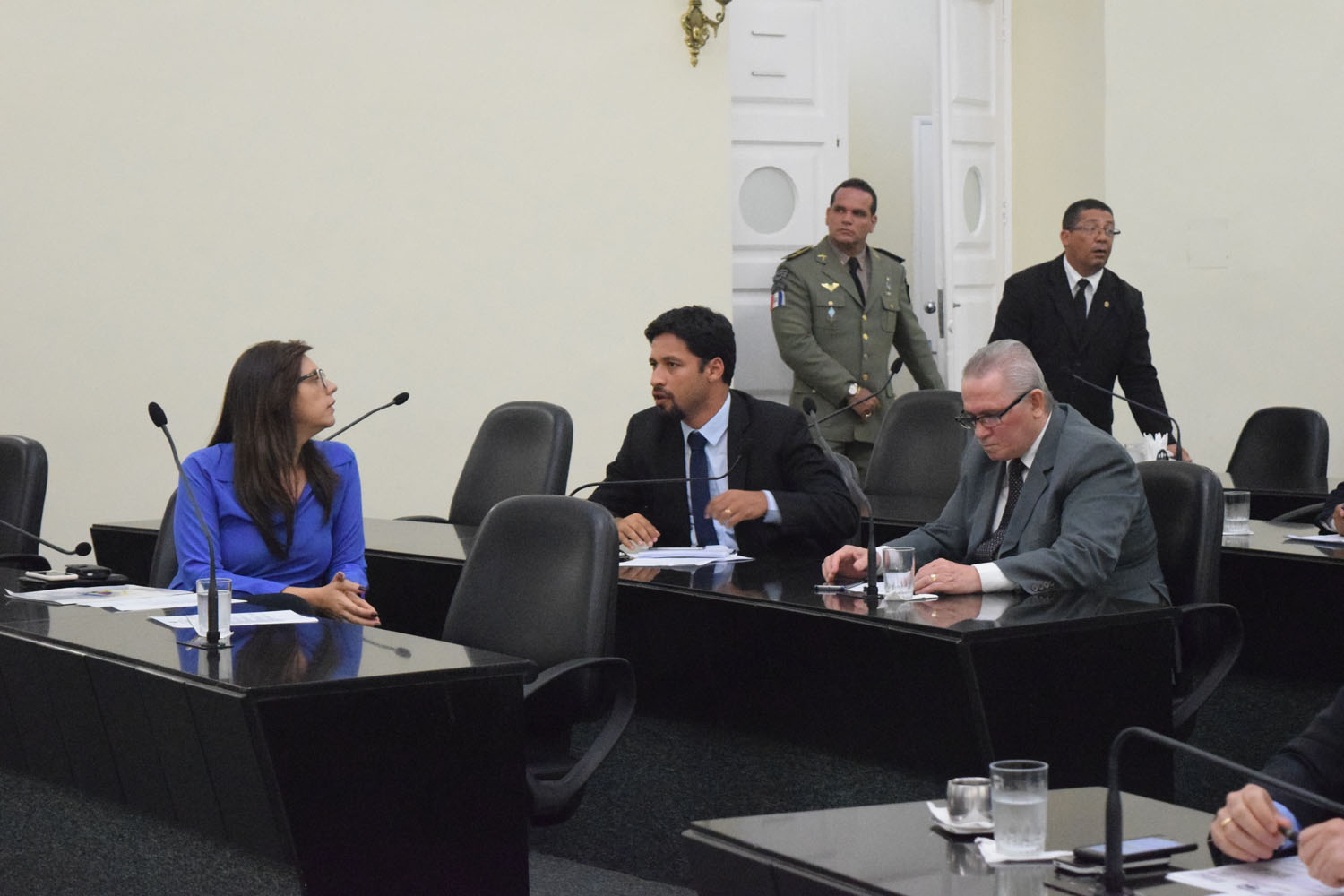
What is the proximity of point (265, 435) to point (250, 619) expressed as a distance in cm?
60

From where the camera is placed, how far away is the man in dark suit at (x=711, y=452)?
3.74 m

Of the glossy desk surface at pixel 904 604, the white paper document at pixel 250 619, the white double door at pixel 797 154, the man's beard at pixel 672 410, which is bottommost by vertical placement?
the glossy desk surface at pixel 904 604

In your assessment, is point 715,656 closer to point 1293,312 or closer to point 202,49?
point 202,49

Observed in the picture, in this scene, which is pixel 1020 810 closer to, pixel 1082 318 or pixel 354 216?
pixel 1082 318

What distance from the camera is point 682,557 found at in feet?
11.6

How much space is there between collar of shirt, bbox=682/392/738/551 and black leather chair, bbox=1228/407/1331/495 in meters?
1.94

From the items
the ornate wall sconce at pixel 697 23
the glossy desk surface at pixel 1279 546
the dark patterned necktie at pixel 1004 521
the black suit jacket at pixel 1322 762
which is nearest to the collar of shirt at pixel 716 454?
the dark patterned necktie at pixel 1004 521

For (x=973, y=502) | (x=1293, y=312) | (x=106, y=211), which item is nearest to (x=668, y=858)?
(x=973, y=502)

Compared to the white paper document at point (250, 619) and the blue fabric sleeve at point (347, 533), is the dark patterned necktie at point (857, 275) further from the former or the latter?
the white paper document at point (250, 619)

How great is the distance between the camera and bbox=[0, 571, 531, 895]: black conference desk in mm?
2131

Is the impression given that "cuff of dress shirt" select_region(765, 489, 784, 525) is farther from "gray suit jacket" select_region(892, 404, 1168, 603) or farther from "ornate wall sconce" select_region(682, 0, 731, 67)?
"ornate wall sconce" select_region(682, 0, 731, 67)

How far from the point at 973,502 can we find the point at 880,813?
1771 mm

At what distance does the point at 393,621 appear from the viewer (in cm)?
384

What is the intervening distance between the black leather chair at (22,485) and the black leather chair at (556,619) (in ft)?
6.08
